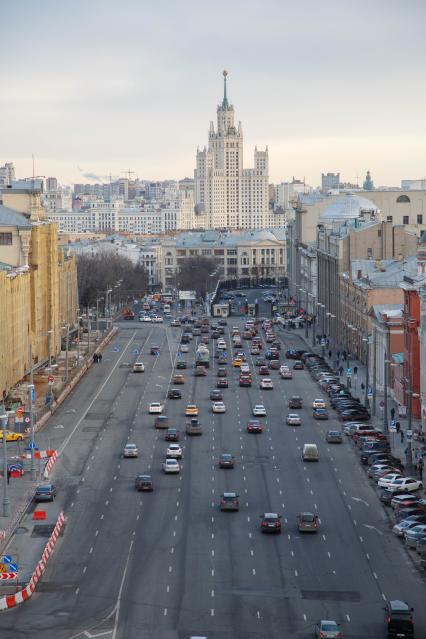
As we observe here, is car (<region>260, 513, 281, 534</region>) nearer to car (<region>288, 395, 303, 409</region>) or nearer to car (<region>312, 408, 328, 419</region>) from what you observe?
car (<region>312, 408, 328, 419</region>)

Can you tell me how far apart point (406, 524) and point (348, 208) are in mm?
103712

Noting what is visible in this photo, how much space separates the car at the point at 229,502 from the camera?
56.3 metres

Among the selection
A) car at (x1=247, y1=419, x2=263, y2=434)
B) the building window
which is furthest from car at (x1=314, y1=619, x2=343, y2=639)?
the building window

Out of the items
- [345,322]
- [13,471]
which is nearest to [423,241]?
[13,471]

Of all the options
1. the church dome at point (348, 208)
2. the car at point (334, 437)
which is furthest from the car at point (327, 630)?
the church dome at point (348, 208)

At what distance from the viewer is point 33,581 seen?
45.1m

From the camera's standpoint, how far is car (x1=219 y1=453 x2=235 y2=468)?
6569 centimetres

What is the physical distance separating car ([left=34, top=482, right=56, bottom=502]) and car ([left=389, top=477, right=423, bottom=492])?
13.7m

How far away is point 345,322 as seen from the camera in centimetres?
12312

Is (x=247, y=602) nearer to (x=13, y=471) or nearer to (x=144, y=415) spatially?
(x=13, y=471)

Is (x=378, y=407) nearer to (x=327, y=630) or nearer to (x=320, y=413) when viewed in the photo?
(x=320, y=413)

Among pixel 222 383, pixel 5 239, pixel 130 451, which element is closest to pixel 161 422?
pixel 130 451

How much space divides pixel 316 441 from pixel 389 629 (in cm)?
3402

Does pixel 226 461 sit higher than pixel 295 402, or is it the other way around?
pixel 226 461
